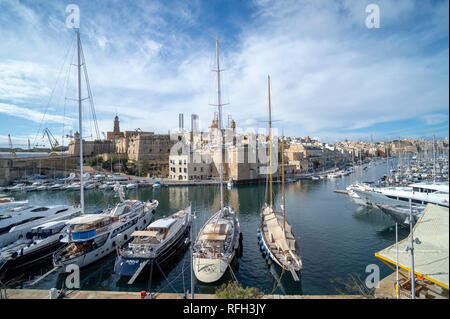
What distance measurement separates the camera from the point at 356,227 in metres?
13.5

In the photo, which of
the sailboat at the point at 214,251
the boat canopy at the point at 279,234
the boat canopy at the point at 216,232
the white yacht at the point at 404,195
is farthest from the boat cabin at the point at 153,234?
the white yacht at the point at 404,195

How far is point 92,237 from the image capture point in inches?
373

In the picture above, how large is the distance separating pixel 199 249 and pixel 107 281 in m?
3.45

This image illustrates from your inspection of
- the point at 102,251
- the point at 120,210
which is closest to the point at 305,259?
the point at 102,251

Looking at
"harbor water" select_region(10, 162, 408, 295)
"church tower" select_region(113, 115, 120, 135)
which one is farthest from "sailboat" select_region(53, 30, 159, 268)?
"church tower" select_region(113, 115, 120, 135)

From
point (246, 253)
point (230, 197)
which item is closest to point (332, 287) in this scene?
point (246, 253)

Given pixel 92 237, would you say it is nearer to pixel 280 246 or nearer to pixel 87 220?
pixel 87 220

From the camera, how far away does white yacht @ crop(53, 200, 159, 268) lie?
29.9ft

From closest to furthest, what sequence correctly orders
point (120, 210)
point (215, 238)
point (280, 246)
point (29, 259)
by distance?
point (280, 246)
point (215, 238)
point (29, 259)
point (120, 210)

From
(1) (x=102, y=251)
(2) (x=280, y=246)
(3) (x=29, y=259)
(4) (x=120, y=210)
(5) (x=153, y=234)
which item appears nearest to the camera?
(2) (x=280, y=246)

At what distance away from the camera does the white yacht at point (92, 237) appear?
9.11 metres

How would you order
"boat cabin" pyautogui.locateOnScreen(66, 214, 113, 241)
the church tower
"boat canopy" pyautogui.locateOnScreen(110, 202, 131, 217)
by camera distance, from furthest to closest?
1. the church tower
2. "boat canopy" pyautogui.locateOnScreen(110, 202, 131, 217)
3. "boat cabin" pyautogui.locateOnScreen(66, 214, 113, 241)

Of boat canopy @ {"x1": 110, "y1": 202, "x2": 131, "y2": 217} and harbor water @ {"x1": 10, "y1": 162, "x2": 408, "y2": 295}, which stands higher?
boat canopy @ {"x1": 110, "y1": 202, "x2": 131, "y2": 217}

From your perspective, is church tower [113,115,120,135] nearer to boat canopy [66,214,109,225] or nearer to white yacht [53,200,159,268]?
white yacht [53,200,159,268]
